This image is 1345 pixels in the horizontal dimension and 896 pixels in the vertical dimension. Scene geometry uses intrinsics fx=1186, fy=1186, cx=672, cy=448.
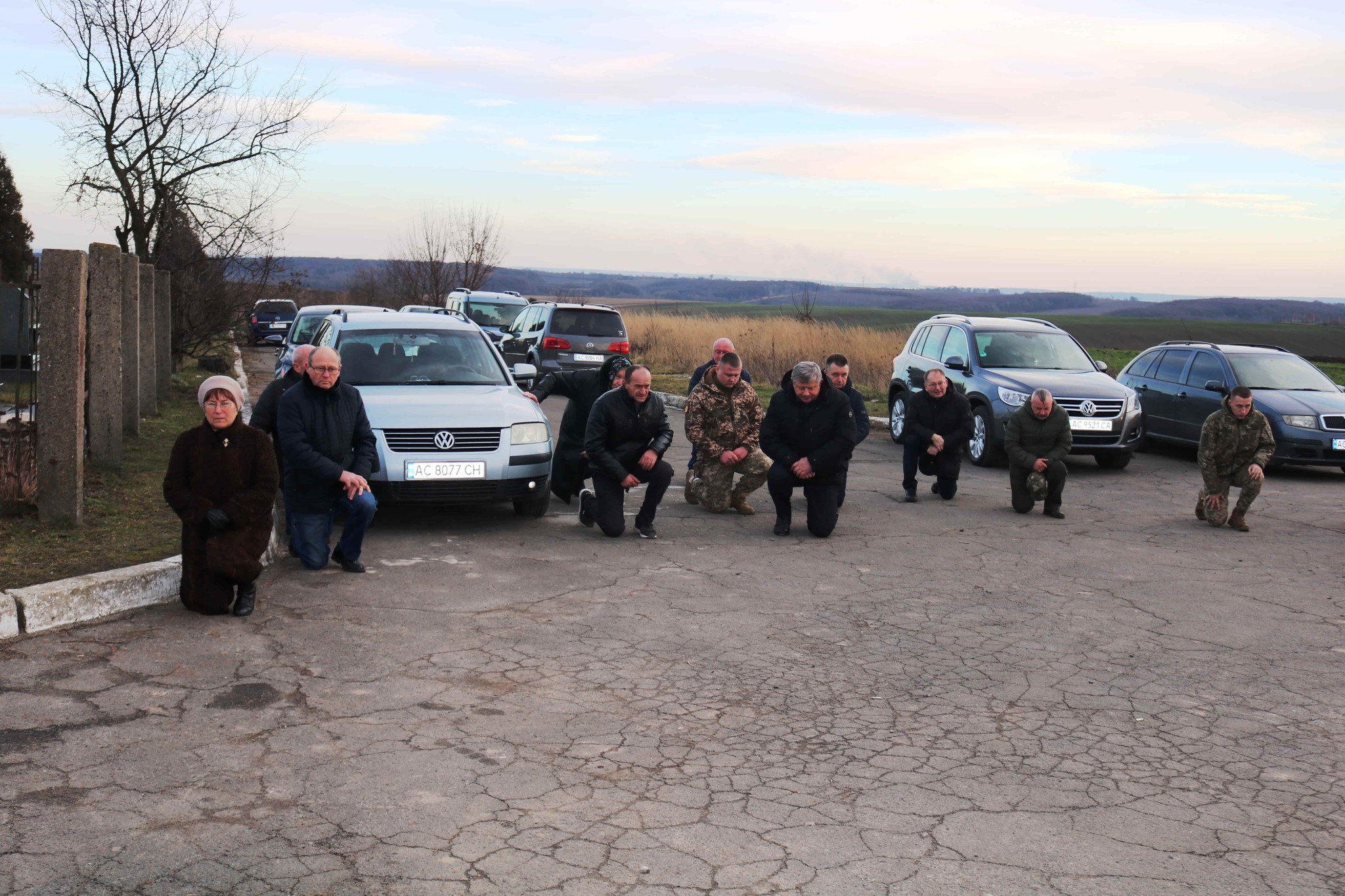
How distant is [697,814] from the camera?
4.17 m

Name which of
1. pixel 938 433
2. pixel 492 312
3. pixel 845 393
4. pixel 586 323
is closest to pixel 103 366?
pixel 845 393

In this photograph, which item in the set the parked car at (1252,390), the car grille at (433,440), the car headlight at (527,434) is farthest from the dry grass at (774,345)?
the car grille at (433,440)

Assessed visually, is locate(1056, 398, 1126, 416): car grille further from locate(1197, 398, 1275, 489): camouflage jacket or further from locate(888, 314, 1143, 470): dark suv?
locate(1197, 398, 1275, 489): camouflage jacket

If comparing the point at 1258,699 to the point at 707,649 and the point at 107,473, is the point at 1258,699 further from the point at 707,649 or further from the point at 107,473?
the point at 107,473

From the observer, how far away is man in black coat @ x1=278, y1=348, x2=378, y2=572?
7.89 metres

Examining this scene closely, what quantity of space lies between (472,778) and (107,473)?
762cm

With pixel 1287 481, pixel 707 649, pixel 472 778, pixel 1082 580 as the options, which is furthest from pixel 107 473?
pixel 1287 481

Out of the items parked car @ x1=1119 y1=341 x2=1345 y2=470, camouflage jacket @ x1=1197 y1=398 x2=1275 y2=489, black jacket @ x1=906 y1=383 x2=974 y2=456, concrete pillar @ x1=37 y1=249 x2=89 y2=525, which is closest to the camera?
concrete pillar @ x1=37 y1=249 x2=89 y2=525

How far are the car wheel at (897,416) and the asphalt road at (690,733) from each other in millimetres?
8235

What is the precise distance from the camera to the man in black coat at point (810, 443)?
9.91 metres

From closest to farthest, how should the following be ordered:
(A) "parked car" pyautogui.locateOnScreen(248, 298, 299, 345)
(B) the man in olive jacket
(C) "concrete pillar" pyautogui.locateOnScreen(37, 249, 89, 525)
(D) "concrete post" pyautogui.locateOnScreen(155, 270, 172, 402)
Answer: (C) "concrete pillar" pyautogui.locateOnScreen(37, 249, 89, 525), (B) the man in olive jacket, (D) "concrete post" pyautogui.locateOnScreen(155, 270, 172, 402), (A) "parked car" pyautogui.locateOnScreen(248, 298, 299, 345)

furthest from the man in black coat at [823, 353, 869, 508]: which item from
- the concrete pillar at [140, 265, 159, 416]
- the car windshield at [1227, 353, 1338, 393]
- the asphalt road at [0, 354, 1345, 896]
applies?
the concrete pillar at [140, 265, 159, 416]

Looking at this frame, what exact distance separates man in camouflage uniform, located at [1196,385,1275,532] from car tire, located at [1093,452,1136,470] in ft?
12.5

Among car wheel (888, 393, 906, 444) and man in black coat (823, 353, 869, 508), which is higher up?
man in black coat (823, 353, 869, 508)
